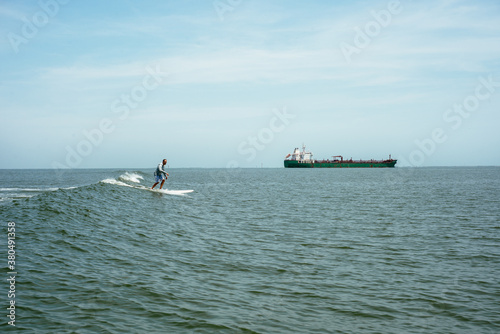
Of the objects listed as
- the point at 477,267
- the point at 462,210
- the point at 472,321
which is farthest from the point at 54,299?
the point at 462,210

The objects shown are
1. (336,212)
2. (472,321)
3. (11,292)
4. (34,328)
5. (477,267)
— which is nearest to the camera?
(34,328)

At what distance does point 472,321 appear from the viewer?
7.89 metres

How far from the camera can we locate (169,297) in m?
8.84

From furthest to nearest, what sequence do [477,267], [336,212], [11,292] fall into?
[336,212] < [477,267] < [11,292]

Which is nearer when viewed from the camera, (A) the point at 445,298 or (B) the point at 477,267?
(A) the point at 445,298

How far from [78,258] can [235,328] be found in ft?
22.3

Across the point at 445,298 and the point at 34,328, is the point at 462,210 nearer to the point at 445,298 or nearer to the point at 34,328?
the point at 445,298

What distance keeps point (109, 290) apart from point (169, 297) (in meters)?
1.49

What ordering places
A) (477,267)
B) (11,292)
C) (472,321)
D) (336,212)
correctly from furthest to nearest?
(336,212) < (477,267) < (11,292) < (472,321)

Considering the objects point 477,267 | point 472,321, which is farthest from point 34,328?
point 477,267

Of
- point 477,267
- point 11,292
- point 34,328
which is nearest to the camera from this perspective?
point 34,328

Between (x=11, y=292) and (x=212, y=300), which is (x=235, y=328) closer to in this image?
(x=212, y=300)

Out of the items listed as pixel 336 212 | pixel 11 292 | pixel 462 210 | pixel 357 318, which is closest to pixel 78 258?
pixel 11 292

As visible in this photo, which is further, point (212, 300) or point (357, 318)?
point (212, 300)
